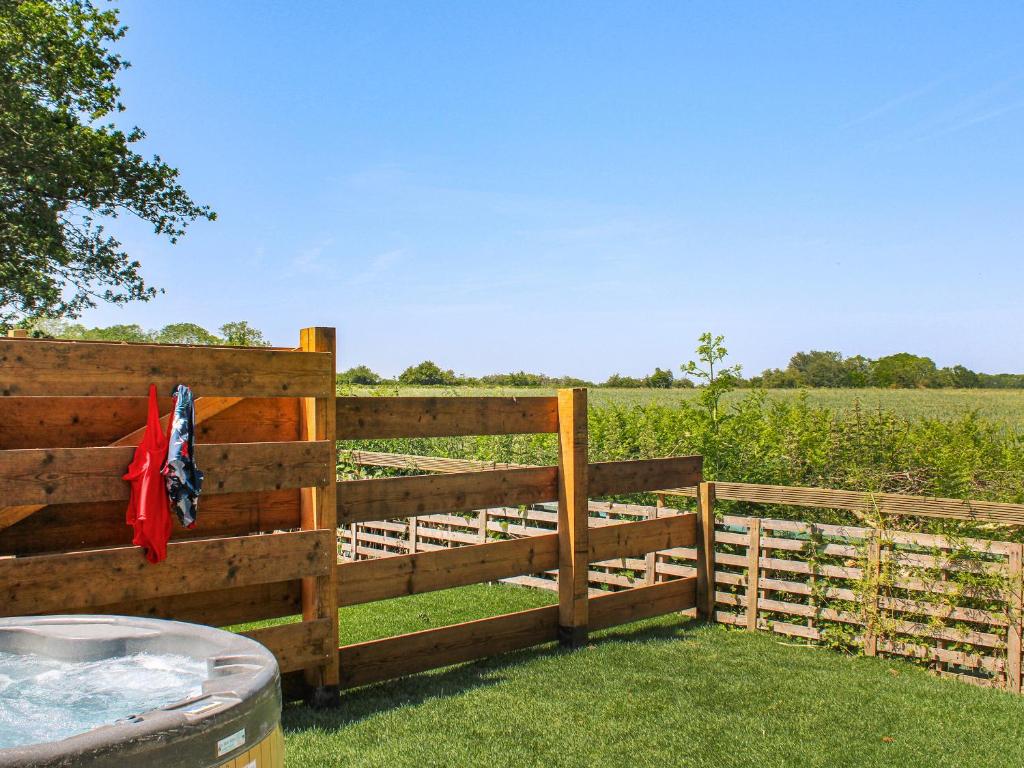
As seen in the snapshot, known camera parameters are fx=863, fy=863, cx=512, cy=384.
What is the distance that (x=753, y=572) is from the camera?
6.83 metres

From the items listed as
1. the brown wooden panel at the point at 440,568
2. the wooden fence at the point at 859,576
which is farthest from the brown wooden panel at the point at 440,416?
the wooden fence at the point at 859,576

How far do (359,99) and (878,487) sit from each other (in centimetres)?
882

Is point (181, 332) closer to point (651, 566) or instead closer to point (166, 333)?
point (166, 333)

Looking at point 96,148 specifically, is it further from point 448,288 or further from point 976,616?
point 976,616

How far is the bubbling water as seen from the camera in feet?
9.70

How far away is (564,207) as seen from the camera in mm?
13180

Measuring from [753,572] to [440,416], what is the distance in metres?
2.91

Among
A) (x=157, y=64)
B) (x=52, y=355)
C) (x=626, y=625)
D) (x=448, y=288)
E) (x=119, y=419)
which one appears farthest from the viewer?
(x=448, y=288)

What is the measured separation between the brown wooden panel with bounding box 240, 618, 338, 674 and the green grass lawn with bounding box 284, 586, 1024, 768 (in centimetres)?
28

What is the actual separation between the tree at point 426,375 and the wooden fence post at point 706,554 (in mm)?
26490

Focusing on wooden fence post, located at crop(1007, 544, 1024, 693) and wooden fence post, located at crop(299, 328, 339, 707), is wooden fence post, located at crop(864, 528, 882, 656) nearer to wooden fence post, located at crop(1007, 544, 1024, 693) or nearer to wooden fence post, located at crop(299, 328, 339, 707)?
wooden fence post, located at crop(1007, 544, 1024, 693)

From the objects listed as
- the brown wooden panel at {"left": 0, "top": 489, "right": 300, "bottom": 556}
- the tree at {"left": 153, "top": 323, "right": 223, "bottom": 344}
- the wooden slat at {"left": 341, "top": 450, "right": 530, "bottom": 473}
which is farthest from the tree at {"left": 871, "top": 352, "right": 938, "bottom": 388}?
the brown wooden panel at {"left": 0, "top": 489, "right": 300, "bottom": 556}

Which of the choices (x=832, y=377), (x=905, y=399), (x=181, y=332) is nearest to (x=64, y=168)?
(x=181, y=332)

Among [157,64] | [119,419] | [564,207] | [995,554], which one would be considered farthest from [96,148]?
[995,554]
